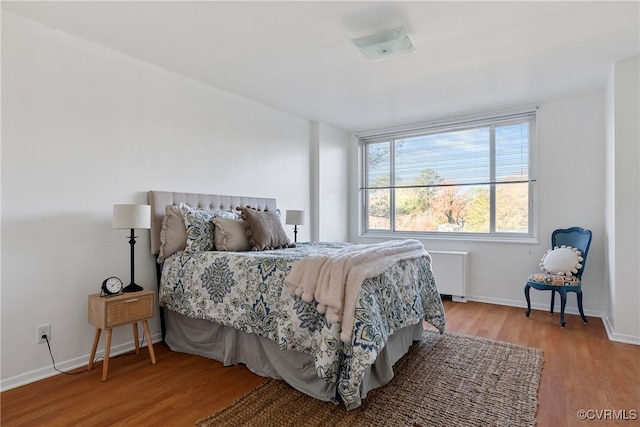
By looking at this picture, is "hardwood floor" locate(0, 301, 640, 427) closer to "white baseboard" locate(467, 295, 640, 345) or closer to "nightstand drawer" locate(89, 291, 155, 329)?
"white baseboard" locate(467, 295, 640, 345)

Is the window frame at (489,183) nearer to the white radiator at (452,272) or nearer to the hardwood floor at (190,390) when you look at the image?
the white radiator at (452,272)

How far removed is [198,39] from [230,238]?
1588 millimetres

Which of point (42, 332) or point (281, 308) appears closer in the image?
point (281, 308)

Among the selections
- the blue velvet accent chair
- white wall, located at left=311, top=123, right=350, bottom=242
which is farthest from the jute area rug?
white wall, located at left=311, top=123, right=350, bottom=242

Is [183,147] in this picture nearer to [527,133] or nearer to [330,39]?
[330,39]

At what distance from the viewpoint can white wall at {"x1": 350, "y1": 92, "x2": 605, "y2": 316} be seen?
399 cm

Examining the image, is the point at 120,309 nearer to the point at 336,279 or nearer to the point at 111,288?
the point at 111,288

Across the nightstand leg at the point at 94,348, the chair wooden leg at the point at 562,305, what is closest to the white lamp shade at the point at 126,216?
the nightstand leg at the point at 94,348

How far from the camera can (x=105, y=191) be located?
2.86m

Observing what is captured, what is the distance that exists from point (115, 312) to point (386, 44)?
2.72 meters

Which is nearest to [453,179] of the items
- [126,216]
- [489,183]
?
[489,183]

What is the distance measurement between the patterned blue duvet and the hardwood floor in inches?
15.1

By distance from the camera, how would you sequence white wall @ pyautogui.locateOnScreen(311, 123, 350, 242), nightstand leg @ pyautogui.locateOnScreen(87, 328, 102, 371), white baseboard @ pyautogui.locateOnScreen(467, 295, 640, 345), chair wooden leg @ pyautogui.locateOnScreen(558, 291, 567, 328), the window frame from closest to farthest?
nightstand leg @ pyautogui.locateOnScreen(87, 328, 102, 371) < white baseboard @ pyautogui.locateOnScreen(467, 295, 640, 345) < chair wooden leg @ pyautogui.locateOnScreen(558, 291, 567, 328) < the window frame < white wall @ pyautogui.locateOnScreen(311, 123, 350, 242)

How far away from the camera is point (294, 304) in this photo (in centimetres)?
221
